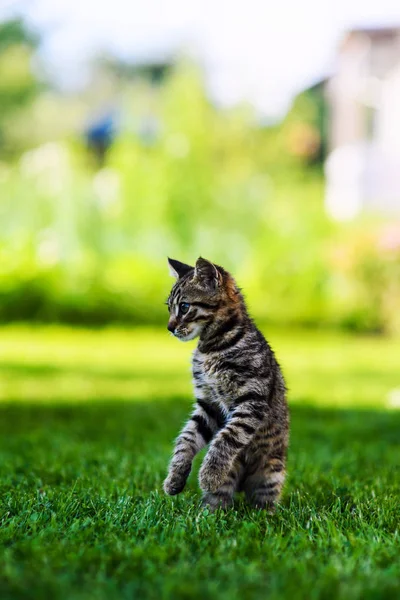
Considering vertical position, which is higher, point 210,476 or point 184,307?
point 184,307

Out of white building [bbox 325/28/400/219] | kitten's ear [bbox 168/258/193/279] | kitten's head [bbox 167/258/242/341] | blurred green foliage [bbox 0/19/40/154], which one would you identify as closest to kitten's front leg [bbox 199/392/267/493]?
kitten's head [bbox 167/258/242/341]

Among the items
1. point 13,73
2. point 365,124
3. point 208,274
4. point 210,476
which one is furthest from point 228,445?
point 365,124

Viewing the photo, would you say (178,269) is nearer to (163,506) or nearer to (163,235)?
(163,506)

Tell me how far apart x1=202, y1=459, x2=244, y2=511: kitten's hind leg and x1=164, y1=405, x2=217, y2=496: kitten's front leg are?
0.11 m

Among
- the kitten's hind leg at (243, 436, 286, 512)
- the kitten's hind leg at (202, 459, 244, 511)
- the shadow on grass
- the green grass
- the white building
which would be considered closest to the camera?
the green grass

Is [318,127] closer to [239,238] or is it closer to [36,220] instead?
[239,238]

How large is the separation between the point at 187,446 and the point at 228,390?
261mm

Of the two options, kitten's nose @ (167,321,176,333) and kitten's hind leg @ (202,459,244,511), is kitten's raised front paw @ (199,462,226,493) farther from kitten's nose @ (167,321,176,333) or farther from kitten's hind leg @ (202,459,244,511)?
kitten's nose @ (167,321,176,333)

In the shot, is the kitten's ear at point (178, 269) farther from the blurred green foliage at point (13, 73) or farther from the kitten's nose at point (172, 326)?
the blurred green foliage at point (13, 73)

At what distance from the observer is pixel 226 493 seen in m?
3.20

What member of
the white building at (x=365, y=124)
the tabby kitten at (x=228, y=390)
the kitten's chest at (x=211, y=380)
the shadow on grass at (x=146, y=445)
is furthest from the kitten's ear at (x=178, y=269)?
the white building at (x=365, y=124)

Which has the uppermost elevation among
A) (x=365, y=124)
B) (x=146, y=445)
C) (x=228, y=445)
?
(x=365, y=124)

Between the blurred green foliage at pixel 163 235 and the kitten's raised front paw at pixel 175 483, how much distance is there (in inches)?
417

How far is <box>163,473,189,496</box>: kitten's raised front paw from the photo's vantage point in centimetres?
318
